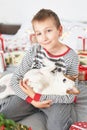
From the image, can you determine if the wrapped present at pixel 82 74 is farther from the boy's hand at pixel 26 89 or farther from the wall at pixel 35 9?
the wall at pixel 35 9

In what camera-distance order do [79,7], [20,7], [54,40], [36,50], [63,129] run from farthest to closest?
[20,7] < [79,7] < [36,50] < [54,40] < [63,129]

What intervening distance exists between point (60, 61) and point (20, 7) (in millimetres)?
1307

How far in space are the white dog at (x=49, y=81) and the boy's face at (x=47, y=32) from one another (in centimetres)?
12

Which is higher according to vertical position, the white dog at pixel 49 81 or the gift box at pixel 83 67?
the white dog at pixel 49 81

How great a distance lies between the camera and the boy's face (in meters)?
1.37

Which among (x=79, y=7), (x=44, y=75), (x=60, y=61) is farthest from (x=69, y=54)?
(x=79, y=7)

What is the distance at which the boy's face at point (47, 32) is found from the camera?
53.7 inches

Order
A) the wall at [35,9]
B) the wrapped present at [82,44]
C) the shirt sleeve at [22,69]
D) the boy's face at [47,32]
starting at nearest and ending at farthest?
the boy's face at [47,32]
the shirt sleeve at [22,69]
the wrapped present at [82,44]
the wall at [35,9]

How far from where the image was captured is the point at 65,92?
4.47 ft

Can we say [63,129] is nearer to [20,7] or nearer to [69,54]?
[69,54]

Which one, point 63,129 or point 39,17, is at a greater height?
point 39,17

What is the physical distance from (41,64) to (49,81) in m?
0.13

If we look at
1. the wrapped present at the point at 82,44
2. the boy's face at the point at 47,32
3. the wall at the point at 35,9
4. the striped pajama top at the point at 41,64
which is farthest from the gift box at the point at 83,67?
the wall at the point at 35,9

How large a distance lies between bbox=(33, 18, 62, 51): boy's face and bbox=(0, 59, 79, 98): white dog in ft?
0.40
